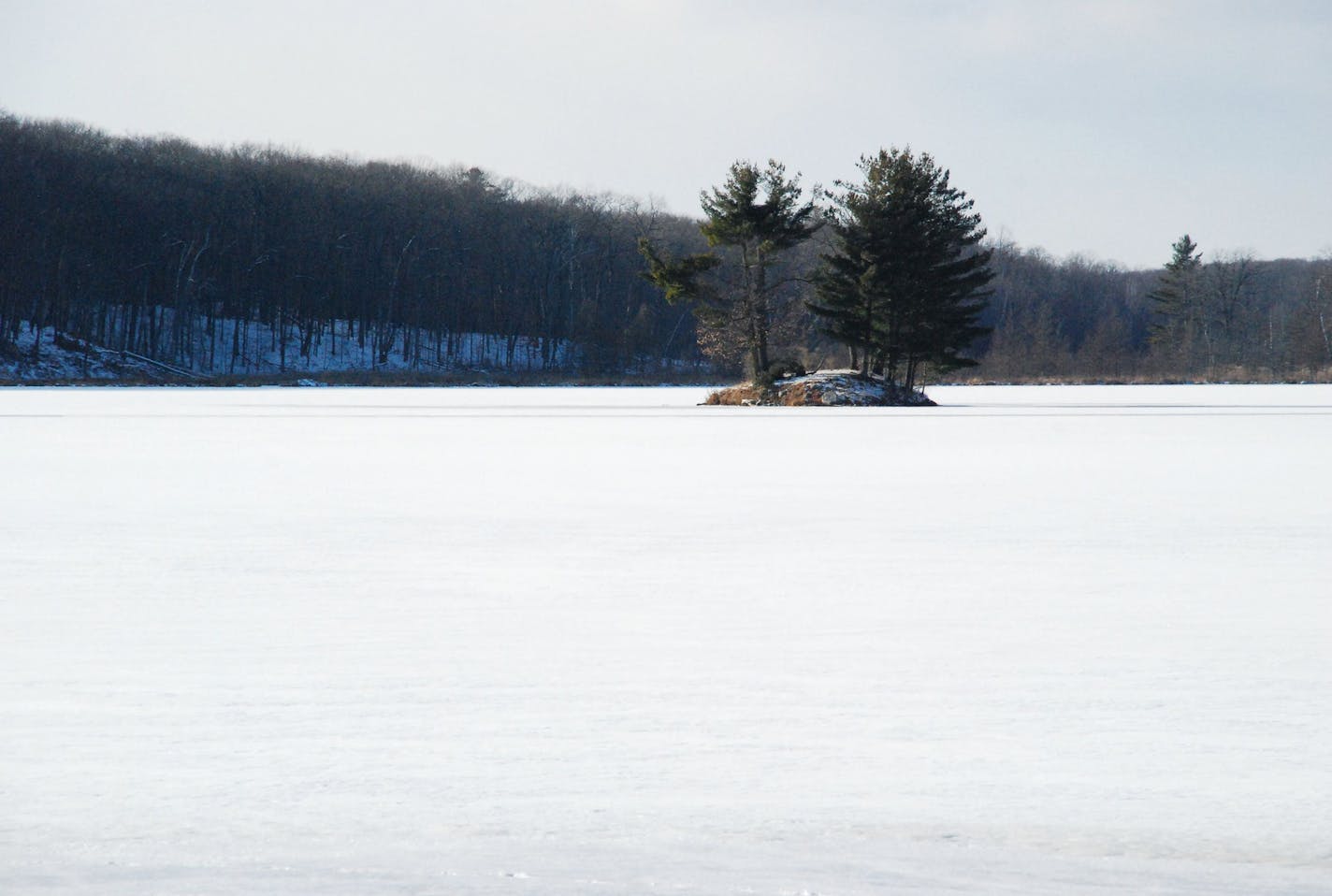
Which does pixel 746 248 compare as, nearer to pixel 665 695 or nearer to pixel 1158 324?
pixel 665 695

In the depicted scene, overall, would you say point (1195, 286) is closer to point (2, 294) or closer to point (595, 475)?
point (2, 294)

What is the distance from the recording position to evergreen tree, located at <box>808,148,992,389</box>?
136 ft

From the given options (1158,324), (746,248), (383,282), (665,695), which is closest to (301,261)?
(383,282)

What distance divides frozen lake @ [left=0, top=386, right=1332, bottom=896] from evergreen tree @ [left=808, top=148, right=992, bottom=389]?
30.7 meters

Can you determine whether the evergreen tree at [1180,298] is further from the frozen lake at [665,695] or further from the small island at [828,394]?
the frozen lake at [665,695]

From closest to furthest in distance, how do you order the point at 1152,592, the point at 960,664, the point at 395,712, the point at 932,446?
the point at 395,712 < the point at 960,664 < the point at 1152,592 < the point at 932,446

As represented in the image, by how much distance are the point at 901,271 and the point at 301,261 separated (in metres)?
50.3

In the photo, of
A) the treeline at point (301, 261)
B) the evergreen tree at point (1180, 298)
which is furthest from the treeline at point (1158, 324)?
the treeline at point (301, 261)

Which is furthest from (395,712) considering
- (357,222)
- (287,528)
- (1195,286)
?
(1195,286)

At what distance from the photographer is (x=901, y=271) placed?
41281 millimetres

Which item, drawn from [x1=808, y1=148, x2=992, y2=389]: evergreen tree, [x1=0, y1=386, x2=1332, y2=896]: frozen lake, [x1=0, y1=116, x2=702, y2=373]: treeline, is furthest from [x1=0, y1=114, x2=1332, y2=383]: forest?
[x1=0, y1=386, x2=1332, y2=896]: frozen lake

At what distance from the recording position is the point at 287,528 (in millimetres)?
9414

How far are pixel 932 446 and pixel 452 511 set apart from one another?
9999 mm

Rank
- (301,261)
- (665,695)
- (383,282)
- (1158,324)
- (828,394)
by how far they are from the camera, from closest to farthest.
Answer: (665,695) → (828,394) → (301,261) → (383,282) → (1158,324)
